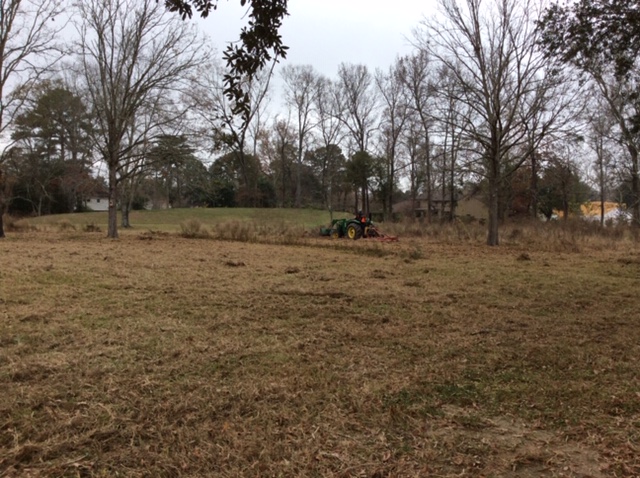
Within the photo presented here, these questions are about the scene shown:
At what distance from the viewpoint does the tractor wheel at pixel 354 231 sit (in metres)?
22.5

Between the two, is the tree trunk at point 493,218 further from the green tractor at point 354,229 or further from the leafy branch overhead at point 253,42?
the leafy branch overhead at point 253,42

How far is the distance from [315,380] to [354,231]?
62.9 feet

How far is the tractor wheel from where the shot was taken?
2250 cm

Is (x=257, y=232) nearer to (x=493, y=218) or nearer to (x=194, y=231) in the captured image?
(x=194, y=231)

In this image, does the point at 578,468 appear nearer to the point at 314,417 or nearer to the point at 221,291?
the point at 314,417

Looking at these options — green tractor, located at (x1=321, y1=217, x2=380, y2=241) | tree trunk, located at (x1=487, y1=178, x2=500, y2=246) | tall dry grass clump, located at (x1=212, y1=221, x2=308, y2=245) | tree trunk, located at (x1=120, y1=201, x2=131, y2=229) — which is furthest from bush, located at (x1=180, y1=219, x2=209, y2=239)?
tree trunk, located at (x1=120, y1=201, x2=131, y2=229)

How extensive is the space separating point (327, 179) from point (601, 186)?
31108 mm

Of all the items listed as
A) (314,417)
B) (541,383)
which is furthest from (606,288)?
(314,417)

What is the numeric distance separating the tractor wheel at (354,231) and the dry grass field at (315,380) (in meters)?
14.6

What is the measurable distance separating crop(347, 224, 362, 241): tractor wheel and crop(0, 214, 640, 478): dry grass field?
1459 centimetres

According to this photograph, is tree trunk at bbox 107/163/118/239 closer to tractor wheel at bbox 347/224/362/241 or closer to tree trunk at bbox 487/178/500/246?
tractor wheel at bbox 347/224/362/241

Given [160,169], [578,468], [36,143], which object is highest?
[36,143]

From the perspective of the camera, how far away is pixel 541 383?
11.6 feet

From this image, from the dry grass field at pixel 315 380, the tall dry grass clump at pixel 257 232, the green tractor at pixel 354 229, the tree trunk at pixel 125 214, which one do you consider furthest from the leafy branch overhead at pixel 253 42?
the tree trunk at pixel 125 214
